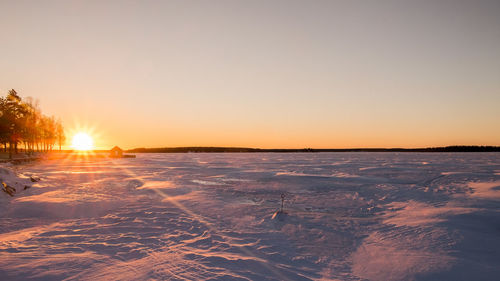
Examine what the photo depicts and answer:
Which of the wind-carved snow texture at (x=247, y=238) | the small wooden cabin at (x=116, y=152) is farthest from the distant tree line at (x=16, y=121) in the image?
the wind-carved snow texture at (x=247, y=238)

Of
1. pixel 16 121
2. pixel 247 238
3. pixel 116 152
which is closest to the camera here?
pixel 247 238

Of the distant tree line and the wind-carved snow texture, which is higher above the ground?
the distant tree line

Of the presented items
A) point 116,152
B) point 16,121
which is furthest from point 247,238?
point 116,152

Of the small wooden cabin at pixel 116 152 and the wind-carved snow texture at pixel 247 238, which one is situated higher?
the small wooden cabin at pixel 116 152

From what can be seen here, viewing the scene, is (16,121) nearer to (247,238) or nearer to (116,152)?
(116,152)

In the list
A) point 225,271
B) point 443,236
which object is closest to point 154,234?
point 225,271

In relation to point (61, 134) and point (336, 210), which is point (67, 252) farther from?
point (61, 134)

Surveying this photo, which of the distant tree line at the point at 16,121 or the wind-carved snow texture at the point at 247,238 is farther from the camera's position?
the distant tree line at the point at 16,121

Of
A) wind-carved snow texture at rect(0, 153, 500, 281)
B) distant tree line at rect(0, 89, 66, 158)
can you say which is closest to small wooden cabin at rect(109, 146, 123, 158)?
distant tree line at rect(0, 89, 66, 158)

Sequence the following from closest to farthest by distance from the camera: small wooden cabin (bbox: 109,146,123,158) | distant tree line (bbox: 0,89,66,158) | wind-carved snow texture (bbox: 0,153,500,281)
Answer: wind-carved snow texture (bbox: 0,153,500,281)
distant tree line (bbox: 0,89,66,158)
small wooden cabin (bbox: 109,146,123,158)

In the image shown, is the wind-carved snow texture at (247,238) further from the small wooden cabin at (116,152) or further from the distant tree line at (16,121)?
the small wooden cabin at (116,152)

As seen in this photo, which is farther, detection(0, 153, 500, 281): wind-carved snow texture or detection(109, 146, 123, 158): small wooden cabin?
detection(109, 146, 123, 158): small wooden cabin

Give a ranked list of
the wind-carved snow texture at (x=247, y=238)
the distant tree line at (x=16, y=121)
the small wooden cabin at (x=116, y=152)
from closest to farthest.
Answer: the wind-carved snow texture at (x=247, y=238) → the distant tree line at (x=16, y=121) → the small wooden cabin at (x=116, y=152)

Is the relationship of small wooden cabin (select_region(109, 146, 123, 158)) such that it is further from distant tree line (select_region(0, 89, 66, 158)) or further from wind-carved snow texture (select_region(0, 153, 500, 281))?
wind-carved snow texture (select_region(0, 153, 500, 281))
